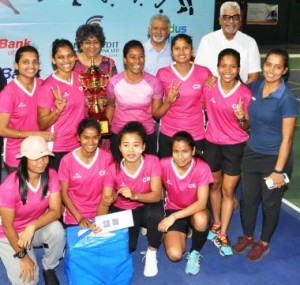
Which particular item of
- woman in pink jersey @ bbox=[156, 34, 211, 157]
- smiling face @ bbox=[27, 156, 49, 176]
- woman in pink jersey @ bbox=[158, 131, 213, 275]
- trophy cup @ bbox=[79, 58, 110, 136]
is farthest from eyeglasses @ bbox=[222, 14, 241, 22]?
smiling face @ bbox=[27, 156, 49, 176]

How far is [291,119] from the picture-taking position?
3.23 m

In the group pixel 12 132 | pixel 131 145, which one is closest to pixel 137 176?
pixel 131 145

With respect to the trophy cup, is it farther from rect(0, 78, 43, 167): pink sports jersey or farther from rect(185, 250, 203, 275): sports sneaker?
rect(185, 250, 203, 275): sports sneaker

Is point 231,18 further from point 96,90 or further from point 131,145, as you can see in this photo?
point 131,145

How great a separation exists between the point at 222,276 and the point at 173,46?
196cm

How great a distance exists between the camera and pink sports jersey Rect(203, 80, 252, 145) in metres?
3.57

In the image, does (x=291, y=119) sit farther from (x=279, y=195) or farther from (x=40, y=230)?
(x=40, y=230)

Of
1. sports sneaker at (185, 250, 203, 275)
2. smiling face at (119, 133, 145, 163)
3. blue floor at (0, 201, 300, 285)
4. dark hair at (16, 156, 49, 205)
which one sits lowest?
blue floor at (0, 201, 300, 285)

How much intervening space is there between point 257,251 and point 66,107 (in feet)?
6.64

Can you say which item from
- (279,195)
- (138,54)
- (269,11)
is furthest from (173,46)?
(269,11)

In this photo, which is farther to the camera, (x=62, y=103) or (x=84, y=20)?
(x=84, y=20)

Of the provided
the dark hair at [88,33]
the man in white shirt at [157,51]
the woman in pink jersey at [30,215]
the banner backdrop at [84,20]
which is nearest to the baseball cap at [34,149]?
the woman in pink jersey at [30,215]

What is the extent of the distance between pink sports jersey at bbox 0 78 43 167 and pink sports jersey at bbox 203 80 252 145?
1441 millimetres

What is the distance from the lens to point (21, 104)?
3477 millimetres
